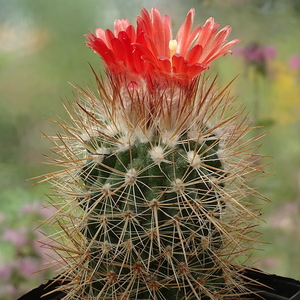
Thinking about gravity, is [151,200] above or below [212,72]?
below

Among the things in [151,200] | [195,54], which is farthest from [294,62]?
[151,200]

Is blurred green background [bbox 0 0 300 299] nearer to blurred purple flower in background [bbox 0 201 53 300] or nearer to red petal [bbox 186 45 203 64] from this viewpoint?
blurred purple flower in background [bbox 0 201 53 300]

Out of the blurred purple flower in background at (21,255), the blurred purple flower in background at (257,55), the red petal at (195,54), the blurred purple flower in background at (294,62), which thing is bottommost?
the blurred purple flower in background at (21,255)

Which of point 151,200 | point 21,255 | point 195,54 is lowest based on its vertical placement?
point 21,255

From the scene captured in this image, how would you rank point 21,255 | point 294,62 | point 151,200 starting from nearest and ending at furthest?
point 151,200 → point 21,255 → point 294,62

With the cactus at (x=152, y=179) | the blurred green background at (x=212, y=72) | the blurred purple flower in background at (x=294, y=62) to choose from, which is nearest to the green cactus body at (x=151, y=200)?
the cactus at (x=152, y=179)

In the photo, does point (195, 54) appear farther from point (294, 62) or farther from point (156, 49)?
point (294, 62)

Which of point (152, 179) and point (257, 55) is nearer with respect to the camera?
point (152, 179)

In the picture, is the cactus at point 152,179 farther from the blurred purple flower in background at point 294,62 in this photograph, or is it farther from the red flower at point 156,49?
the blurred purple flower in background at point 294,62

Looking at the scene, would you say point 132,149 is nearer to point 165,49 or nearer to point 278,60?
point 165,49
